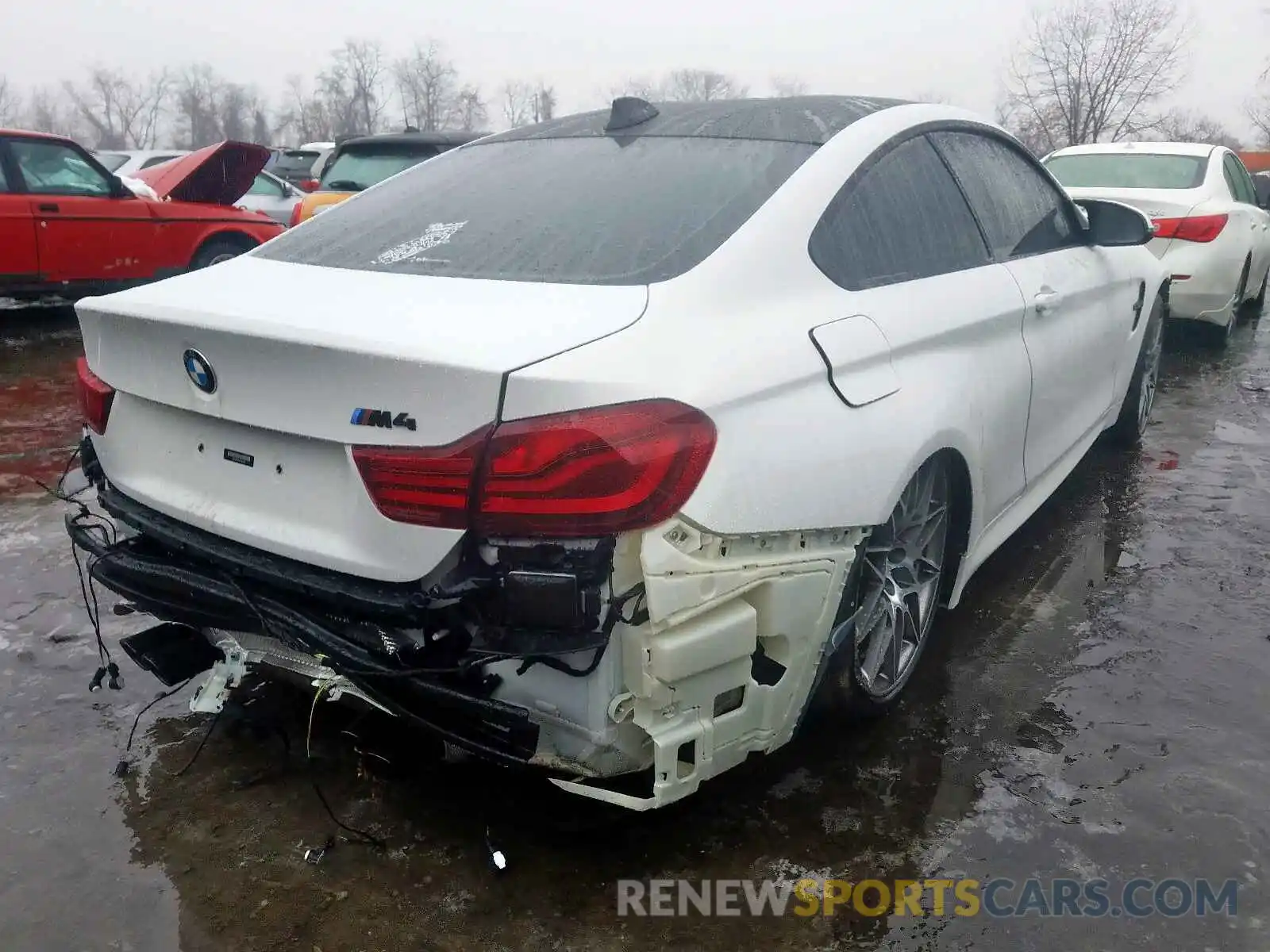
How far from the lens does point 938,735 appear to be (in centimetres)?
277

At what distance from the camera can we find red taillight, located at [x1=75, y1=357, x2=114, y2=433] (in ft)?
8.14

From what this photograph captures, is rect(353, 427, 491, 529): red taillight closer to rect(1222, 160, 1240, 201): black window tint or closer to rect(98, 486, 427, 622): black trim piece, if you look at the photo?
rect(98, 486, 427, 622): black trim piece

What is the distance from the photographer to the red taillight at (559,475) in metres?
1.81

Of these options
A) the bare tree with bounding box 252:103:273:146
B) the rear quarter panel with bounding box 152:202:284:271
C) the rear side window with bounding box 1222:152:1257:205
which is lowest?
the bare tree with bounding box 252:103:273:146

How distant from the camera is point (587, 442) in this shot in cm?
182

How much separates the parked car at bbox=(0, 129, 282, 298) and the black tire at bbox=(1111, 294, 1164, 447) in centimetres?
661

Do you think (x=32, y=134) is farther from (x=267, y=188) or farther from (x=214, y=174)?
(x=267, y=188)

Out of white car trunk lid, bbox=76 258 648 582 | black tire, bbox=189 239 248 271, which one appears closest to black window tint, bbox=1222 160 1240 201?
white car trunk lid, bbox=76 258 648 582

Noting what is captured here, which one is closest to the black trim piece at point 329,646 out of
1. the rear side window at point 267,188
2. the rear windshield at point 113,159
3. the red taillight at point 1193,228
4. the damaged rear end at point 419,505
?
the damaged rear end at point 419,505

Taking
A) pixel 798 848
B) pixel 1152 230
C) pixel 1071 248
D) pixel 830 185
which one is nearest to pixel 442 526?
pixel 798 848

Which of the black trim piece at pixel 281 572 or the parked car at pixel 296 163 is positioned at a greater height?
the black trim piece at pixel 281 572

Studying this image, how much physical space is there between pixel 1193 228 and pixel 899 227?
5.30 meters

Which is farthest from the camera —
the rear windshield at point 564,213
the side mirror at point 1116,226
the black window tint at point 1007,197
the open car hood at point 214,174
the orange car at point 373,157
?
the orange car at point 373,157

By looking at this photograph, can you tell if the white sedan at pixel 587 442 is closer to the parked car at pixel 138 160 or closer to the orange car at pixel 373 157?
the orange car at pixel 373 157
